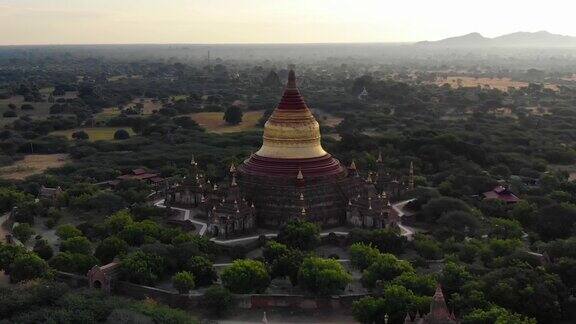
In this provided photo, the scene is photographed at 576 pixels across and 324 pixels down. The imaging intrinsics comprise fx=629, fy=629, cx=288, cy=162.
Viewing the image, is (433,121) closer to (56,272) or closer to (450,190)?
(450,190)

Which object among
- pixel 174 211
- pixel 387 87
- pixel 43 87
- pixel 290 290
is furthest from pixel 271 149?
pixel 43 87

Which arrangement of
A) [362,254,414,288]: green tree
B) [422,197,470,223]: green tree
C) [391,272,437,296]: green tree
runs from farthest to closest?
1. [422,197,470,223]: green tree
2. [362,254,414,288]: green tree
3. [391,272,437,296]: green tree

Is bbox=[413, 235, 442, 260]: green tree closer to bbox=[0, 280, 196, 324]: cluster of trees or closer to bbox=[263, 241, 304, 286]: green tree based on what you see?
bbox=[263, 241, 304, 286]: green tree

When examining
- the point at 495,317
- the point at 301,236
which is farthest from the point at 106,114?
the point at 495,317

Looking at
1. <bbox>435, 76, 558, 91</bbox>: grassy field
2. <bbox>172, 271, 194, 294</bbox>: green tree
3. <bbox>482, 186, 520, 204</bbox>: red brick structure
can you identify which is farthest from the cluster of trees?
<bbox>435, 76, 558, 91</bbox>: grassy field

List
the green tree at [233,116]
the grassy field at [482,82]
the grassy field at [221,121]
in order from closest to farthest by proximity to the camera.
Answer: the grassy field at [221,121] → the green tree at [233,116] → the grassy field at [482,82]

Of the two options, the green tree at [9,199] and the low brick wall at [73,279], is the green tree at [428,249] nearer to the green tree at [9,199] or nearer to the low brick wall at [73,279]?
the low brick wall at [73,279]

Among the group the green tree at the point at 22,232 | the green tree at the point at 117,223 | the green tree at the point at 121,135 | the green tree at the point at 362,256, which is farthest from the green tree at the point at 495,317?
the green tree at the point at 121,135

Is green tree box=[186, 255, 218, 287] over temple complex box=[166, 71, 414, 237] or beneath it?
beneath
